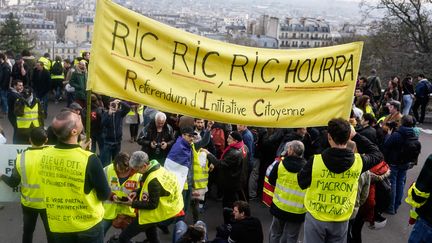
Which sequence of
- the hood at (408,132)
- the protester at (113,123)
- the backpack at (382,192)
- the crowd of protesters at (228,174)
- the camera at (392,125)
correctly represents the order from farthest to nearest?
the protester at (113,123)
the camera at (392,125)
the hood at (408,132)
the backpack at (382,192)
the crowd of protesters at (228,174)

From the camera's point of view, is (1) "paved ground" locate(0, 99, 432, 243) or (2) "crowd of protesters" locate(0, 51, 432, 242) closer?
(2) "crowd of protesters" locate(0, 51, 432, 242)

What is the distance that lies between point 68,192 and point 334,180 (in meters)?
2.29

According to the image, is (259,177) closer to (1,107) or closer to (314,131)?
(314,131)

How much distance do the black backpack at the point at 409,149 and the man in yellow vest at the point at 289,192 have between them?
2.47 meters

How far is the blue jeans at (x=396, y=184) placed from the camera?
7694mm

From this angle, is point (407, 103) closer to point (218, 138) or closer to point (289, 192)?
point (218, 138)

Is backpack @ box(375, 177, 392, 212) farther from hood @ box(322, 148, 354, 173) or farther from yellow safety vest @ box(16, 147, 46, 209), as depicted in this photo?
yellow safety vest @ box(16, 147, 46, 209)

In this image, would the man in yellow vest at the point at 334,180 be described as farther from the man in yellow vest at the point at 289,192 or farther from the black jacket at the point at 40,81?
the black jacket at the point at 40,81

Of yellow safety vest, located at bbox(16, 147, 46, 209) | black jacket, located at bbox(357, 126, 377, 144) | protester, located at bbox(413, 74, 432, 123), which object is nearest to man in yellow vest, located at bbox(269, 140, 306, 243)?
black jacket, located at bbox(357, 126, 377, 144)

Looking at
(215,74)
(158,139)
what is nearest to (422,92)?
(158,139)

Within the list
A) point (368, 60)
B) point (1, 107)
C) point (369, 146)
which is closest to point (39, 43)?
point (368, 60)

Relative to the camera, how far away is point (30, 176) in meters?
4.89

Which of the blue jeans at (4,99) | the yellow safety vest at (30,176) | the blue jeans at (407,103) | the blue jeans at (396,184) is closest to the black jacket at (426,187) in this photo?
the blue jeans at (396,184)

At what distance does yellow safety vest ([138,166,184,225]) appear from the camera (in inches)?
211
